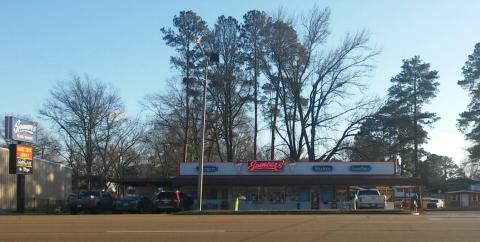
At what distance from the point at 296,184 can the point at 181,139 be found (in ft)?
76.5

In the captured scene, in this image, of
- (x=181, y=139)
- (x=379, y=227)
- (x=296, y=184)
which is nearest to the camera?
(x=379, y=227)

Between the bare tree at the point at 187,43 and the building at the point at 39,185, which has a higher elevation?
the bare tree at the point at 187,43

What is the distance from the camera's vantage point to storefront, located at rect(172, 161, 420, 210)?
50531 millimetres

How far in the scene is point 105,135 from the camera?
73000 millimetres

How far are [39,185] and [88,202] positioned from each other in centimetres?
1228

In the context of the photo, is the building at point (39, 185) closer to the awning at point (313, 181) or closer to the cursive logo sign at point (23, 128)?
the cursive logo sign at point (23, 128)

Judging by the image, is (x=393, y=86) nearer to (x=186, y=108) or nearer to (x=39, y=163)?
(x=186, y=108)

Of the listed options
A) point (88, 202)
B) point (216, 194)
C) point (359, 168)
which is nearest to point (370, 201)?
point (359, 168)

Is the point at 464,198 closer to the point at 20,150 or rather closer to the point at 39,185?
the point at 39,185

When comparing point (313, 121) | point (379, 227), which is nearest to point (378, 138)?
point (313, 121)

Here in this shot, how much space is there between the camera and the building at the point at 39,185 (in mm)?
47594

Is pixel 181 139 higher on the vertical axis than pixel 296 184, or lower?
higher

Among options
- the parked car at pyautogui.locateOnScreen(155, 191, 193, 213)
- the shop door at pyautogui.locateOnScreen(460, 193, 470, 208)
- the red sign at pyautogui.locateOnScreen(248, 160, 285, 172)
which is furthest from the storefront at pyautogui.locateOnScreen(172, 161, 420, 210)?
the shop door at pyautogui.locateOnScreen(460, 193, 470, 208)

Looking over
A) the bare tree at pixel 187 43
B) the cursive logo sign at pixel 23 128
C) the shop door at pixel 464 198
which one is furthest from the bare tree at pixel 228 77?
the shop door at pixel 464 198
